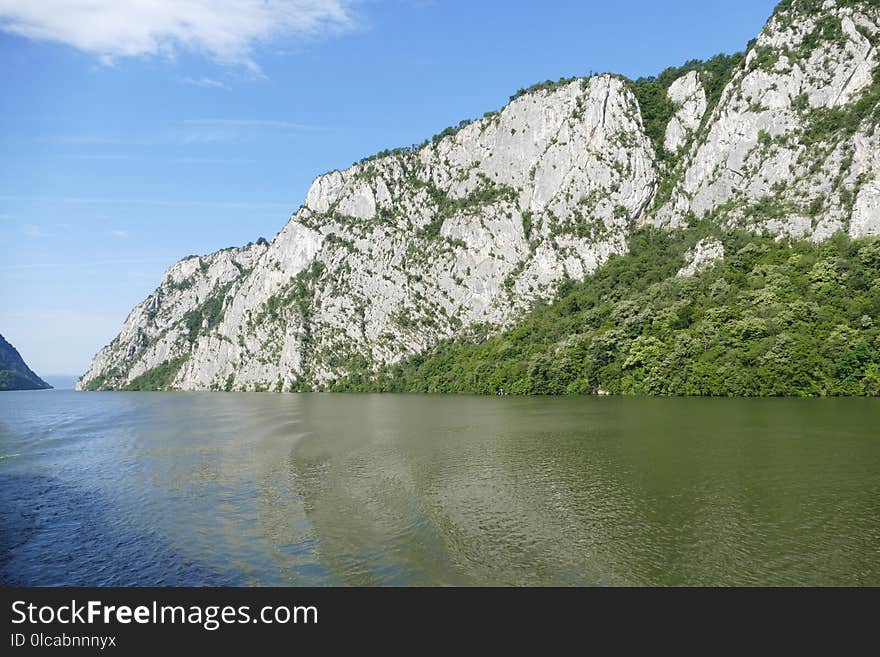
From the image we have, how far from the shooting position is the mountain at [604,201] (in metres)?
119

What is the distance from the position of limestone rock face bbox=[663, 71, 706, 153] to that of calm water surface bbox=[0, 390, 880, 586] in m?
136

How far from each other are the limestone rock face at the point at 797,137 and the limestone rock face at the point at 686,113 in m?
14.7

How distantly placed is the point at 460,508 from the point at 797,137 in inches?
5573

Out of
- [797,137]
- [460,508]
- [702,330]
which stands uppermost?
[797,137]

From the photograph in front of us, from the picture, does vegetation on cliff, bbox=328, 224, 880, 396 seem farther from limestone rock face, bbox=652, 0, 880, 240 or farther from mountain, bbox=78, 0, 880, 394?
limestone rock face, bbox=652, 0, 880, 240

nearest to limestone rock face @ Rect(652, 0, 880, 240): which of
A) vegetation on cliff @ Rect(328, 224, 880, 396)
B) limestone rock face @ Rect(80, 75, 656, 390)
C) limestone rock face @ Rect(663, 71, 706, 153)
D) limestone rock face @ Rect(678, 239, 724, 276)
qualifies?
vegetation on cliff @ Rect(328, 224, 880, 396)

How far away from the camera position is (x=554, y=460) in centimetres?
3594

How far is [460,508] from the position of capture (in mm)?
25188

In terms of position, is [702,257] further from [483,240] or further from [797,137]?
[483,240]

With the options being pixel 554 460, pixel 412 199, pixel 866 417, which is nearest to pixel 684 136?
pixel 412 199

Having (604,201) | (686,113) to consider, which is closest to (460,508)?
(604,201)

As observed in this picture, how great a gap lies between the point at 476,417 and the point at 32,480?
44.0 meters

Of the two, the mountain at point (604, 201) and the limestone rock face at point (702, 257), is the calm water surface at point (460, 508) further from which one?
the limestone rock face at point (702, 257)

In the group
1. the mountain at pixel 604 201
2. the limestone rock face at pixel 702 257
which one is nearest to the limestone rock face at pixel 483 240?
the mountain at pixel 604 201
